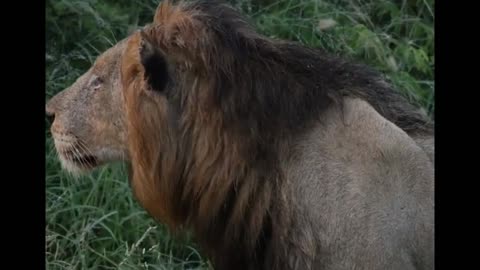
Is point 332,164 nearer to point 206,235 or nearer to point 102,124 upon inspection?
point 206,235

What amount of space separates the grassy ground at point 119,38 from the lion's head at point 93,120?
2.22 feet

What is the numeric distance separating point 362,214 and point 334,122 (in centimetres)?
30

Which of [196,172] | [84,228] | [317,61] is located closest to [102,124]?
[196,172]

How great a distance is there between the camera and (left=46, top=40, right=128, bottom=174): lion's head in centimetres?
350

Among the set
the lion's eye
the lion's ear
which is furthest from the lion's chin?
the lion's ear

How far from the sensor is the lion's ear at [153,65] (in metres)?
3.29

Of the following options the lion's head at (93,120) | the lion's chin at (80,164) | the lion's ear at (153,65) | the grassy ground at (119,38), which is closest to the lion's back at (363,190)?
the lion's ear at (153,65)

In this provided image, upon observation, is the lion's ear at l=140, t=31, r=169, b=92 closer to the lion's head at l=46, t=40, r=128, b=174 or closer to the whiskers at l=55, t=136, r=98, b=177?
the lion's head at l=46, t=40, r=128, b=174

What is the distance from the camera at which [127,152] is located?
350 cm

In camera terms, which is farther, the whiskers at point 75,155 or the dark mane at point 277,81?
the whiskers at point 75,155

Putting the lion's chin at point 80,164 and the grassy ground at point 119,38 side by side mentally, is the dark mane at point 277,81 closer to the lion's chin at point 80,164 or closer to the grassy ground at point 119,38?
the lion's chin at point 80,164

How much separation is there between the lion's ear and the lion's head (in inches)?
8.2
